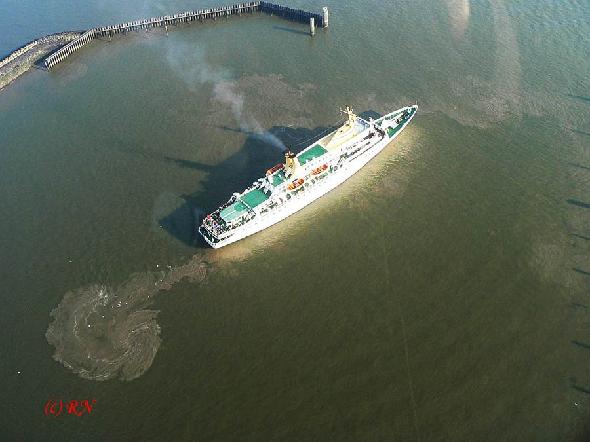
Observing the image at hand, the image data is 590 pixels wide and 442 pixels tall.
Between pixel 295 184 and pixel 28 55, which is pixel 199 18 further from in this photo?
pixel 295 184

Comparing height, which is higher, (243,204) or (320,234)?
(243,204)

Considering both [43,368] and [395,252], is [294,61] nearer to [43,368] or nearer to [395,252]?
[395,252]

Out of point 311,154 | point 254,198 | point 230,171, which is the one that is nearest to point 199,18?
point 230,171

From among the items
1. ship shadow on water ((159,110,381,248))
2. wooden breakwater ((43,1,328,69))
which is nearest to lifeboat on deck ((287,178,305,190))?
ship shadow on water ((159,110,381,248))

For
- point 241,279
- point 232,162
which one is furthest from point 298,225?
point 232,162

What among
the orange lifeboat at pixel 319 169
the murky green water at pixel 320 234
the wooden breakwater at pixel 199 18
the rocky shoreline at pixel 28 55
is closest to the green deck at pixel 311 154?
the orange lifeboat at pixel 319 169

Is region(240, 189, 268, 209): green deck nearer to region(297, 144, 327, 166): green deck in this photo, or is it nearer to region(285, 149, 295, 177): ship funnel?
region(285, 149, 295, 177): ship funnel
